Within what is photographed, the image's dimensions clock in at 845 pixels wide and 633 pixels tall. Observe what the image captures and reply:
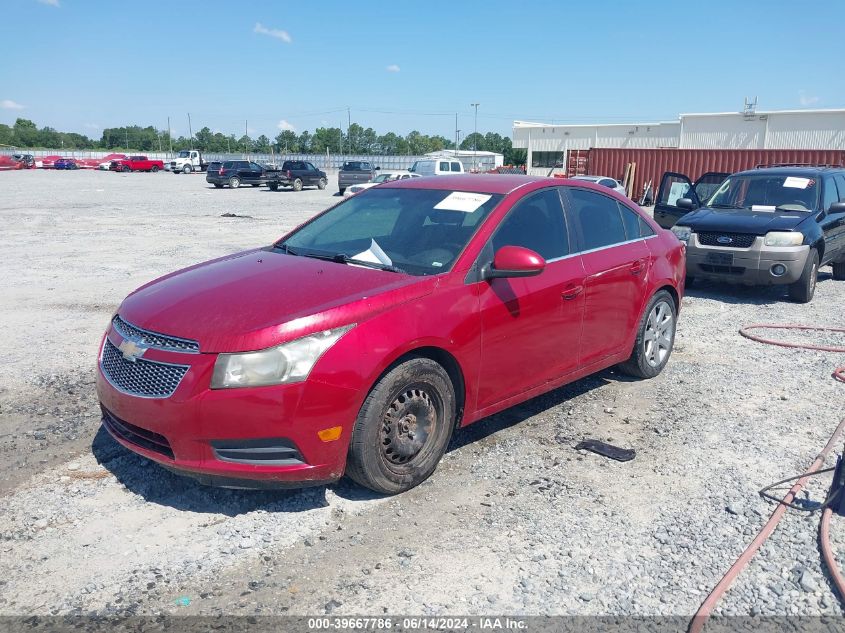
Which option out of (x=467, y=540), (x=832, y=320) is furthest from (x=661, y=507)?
(x=832, y=320)

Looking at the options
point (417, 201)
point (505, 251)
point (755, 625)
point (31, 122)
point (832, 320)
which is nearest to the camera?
point (755, 625)

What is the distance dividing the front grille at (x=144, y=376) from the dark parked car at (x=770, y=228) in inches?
308

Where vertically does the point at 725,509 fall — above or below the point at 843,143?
below

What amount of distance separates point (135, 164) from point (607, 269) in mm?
64239

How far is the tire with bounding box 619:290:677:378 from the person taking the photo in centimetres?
585

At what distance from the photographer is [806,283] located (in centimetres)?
933

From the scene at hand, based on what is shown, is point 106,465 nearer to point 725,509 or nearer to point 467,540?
point 467,540

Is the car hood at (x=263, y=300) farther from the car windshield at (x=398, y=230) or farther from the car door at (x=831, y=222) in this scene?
the car door at (x=831, y=222)

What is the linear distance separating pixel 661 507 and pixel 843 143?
40.5m

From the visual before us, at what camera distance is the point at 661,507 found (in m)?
3.95

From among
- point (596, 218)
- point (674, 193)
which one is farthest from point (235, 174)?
point (596, 218)

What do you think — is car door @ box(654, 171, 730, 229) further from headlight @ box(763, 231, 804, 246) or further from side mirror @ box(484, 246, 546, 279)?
side mirror @ box(484, 246, 546, 279)

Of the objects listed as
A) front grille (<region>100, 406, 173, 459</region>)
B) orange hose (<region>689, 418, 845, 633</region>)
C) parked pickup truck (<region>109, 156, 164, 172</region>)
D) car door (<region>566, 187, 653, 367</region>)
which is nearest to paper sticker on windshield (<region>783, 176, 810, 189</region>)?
car door (<region>566, 187, 653, 367</region>)

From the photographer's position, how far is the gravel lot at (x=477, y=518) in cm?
314
